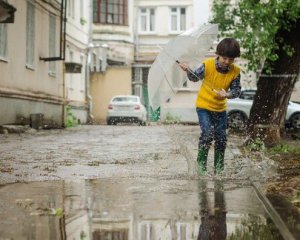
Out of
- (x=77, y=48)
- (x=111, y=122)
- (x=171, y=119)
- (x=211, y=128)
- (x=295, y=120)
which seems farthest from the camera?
(x=171, y=119)

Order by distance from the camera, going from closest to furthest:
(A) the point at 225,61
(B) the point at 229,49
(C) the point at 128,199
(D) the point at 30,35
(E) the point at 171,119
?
1. (C) the point at 128,199
2. (B) the point at 229,49
3. (A) the point at 225,61
4. (D) the point at 30,35
5. (E) the point at 171,119

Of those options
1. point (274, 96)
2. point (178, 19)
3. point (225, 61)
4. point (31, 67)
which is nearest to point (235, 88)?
point (225, 61)

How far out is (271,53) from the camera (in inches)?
523

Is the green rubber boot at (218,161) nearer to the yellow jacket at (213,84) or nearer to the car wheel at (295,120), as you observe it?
the yellow jacket at (213,84)

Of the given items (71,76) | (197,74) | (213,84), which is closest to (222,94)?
(213,84)

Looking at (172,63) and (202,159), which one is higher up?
(172,63)

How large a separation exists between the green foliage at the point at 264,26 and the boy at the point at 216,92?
5487 millimetres

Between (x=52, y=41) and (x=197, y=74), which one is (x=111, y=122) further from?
(x=197, y=74)

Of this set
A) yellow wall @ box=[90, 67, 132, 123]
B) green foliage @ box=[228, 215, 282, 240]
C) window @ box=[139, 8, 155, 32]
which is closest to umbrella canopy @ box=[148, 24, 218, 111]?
green foliage @ box=[228, 215, 282, 240]

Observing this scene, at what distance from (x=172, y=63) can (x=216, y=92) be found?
2.99 ft

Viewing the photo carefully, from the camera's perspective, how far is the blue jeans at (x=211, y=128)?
7637mm

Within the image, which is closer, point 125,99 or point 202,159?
point 202,159

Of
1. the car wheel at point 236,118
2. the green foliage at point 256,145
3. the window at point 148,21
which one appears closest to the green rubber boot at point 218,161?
the green foliage at point 256,145

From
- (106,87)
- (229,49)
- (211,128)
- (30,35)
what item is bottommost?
(211,128)
